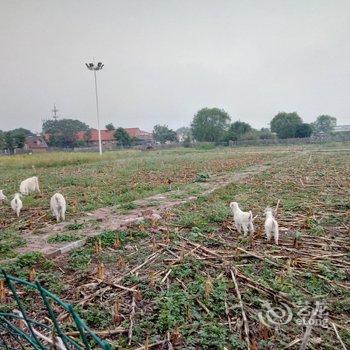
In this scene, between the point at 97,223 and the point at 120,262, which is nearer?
the point at 120,262

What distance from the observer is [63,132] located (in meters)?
84.8

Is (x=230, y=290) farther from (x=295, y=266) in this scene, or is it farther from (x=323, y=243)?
(x=323, y=243)

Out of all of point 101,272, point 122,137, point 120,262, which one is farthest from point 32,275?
point 122,137

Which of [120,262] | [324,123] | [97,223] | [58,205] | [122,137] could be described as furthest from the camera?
[324,123]

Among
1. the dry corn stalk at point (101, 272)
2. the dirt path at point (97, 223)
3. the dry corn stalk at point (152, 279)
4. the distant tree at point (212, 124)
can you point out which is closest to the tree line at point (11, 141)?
the distant tree at point (212, 124)

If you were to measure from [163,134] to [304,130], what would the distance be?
42.7 m

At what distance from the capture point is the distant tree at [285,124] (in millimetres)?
72931

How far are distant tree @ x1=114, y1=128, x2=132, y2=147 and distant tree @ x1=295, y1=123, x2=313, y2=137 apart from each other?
3805 centimetres

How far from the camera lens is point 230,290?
438 centimetres

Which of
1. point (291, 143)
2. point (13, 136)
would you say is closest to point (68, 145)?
point (13, 136)

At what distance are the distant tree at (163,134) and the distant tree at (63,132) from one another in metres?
23.9

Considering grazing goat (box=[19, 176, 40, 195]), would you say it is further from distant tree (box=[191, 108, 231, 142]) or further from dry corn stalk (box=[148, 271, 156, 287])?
distant tree (box=[191, 108, 231, 142])

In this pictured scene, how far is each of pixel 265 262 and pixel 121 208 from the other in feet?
17.0

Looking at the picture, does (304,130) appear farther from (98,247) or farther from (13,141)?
(98,247)
